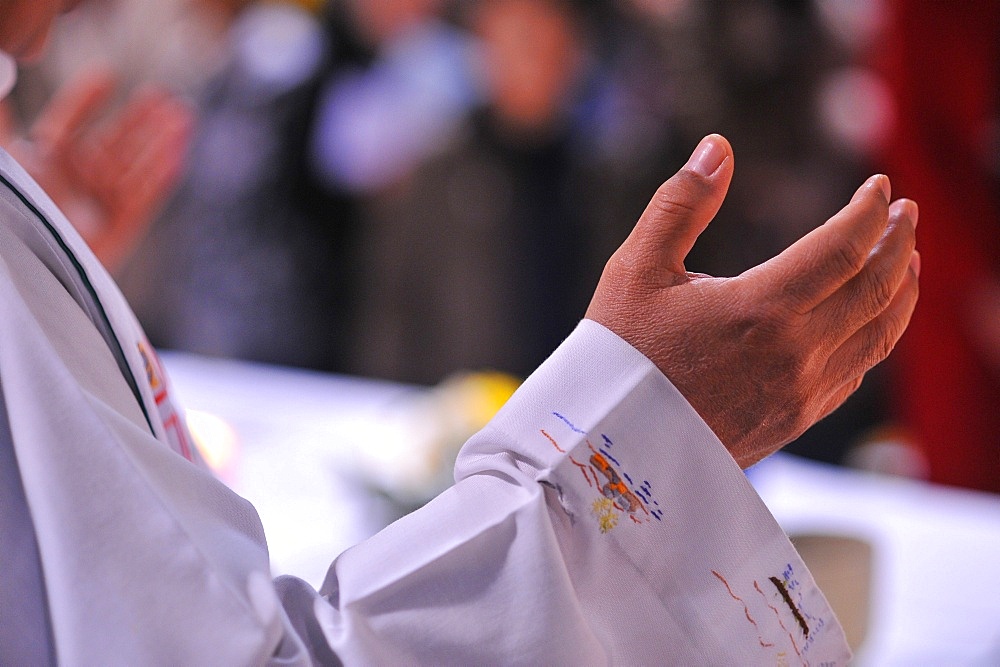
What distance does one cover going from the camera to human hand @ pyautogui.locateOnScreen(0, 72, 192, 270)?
107cm

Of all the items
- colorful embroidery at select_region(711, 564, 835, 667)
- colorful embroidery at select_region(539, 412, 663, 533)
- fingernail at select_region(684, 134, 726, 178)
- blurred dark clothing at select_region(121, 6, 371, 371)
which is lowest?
blurred dark clothing at select_region(121, 6, 371, 371)

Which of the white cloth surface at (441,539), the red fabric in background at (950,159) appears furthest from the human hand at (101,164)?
the red fabric in background at (950,159)

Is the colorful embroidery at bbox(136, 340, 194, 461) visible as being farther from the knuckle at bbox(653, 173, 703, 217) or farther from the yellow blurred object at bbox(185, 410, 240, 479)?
the yellow blurred object at bbox(185, 410, 240, 479)

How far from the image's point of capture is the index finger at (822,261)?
438 millimetres

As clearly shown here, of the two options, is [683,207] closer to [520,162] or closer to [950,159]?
[950,159]

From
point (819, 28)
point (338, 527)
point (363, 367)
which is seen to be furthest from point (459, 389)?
point (363, 367)

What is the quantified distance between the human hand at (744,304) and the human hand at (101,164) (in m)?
0.79

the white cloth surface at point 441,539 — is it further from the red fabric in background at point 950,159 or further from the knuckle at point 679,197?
the red fabric in background at point 950,159

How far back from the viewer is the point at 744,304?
44 cm

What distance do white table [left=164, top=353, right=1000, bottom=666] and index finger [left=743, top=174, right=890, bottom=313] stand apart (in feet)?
1.26

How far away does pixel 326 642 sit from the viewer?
41cm

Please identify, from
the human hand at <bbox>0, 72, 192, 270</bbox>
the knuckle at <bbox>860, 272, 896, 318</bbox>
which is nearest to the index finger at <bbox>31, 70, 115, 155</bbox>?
the human hand at <bbox>0, 72, 192, 270</bbox>

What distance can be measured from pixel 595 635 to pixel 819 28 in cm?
201

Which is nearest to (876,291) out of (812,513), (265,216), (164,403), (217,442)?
(164,403)
